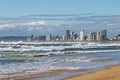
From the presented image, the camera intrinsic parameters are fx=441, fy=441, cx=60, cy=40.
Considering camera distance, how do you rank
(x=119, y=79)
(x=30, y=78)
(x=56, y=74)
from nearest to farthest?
(x=119, y=79) < (x=30, y=78) < (x=56, y=74)

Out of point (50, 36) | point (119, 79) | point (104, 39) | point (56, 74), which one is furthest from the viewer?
point (50, 36)

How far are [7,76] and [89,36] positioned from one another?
141286 mm

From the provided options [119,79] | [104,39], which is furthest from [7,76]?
[104,39]

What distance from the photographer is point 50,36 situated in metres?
180

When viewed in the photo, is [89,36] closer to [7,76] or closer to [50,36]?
[50,36]

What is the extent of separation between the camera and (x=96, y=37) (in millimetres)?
164500

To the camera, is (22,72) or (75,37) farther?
(75,37)

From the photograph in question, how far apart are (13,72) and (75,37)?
462 ft

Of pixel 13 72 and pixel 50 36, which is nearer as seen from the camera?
pixel 13 72

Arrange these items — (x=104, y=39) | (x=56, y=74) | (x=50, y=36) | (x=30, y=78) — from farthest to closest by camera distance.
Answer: (x=50, y=36) < (x=104, y=39) < (x=56, y=74) < (x=30, y=78)

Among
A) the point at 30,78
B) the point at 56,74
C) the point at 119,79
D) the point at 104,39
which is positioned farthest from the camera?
the point at 104,39

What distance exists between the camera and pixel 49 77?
23.7 meters


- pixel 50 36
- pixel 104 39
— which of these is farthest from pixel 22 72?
pixel 50 36

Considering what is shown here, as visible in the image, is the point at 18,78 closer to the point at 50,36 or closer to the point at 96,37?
the point at 96,37
